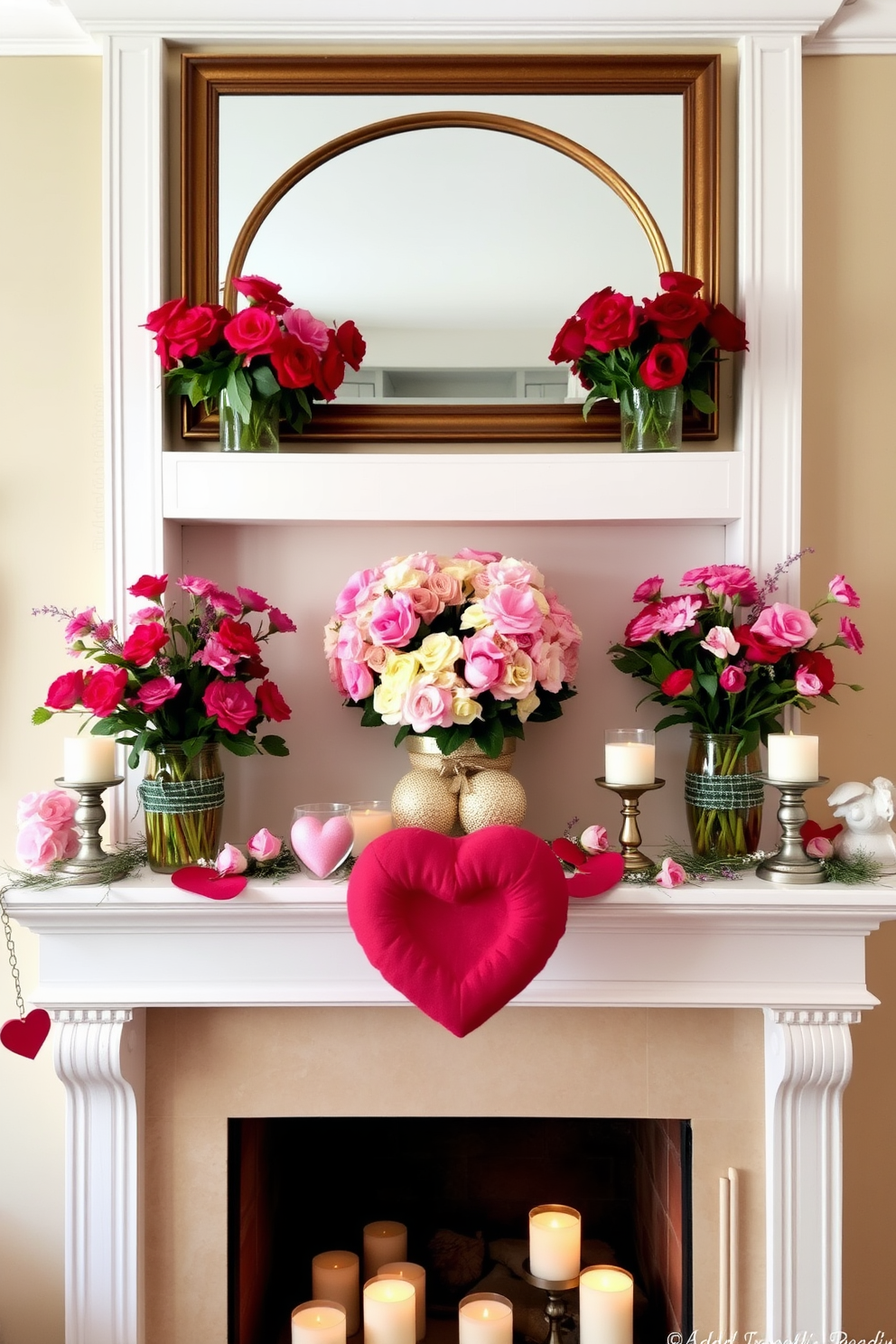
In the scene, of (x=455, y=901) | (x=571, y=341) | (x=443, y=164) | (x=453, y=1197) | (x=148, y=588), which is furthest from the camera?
(x=453, y=1197)

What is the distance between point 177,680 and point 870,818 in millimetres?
1106

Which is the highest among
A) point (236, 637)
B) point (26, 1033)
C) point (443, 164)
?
point (443, 164)

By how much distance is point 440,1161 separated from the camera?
1886mm

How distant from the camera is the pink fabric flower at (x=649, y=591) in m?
1.66

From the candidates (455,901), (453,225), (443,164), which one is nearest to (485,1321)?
(455,901)

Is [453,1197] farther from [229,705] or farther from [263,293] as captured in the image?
[263,293]

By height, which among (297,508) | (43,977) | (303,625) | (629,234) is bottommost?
(43,977)

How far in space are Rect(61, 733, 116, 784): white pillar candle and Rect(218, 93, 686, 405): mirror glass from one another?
0.73m

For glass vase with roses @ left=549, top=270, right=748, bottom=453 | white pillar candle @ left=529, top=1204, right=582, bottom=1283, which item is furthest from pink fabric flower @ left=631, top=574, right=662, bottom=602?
white pillar candle @ left=529, top=1204, right=582, bottom=1283

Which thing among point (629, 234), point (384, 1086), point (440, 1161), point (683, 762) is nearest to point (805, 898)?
point (683, 762)

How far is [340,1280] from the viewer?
69.4 inches

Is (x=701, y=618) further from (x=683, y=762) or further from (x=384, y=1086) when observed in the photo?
(x=384, y=1086)

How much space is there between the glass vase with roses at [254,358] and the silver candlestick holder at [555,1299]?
151cm

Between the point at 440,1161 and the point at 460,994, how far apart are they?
0.69 m
